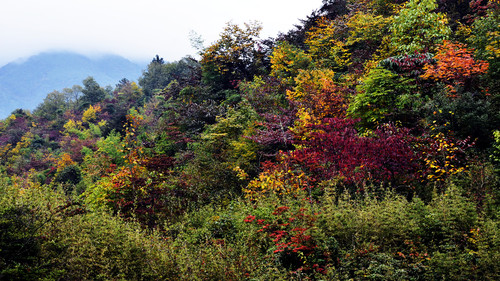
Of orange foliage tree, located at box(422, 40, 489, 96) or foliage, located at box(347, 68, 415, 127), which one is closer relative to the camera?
orange foliage tree, located at box(422, 40, 489, 96)

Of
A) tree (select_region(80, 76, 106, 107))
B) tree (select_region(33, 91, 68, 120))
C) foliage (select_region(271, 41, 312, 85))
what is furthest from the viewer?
tree (select_region(80, 76, 106, 107))

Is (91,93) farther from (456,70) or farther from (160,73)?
(456,70)

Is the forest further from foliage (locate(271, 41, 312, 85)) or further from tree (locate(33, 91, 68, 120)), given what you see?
tree (locate(33, 91, 68, 120))

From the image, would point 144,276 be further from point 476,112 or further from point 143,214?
point 476,112

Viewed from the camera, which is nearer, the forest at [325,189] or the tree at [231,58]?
the forest at [325,189]

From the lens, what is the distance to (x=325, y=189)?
545cm

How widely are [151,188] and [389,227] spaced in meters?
7.13

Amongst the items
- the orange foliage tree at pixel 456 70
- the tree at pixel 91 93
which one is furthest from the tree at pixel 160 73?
the orange foliage tree at pixel 456 70

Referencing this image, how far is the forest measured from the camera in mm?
3906

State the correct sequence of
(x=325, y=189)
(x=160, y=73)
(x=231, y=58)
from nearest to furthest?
(x=325, y=189) < (x=231, y=58) < (x=160, y=73)

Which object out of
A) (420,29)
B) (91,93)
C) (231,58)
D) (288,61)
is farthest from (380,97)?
(91,93)

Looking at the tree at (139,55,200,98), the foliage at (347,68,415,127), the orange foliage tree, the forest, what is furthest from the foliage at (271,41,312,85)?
the tree at (139,55,200,98)

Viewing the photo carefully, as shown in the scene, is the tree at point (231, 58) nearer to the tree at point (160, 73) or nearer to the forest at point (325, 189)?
the forest at point (325, 189)

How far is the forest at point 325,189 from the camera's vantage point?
3906 millimetres
